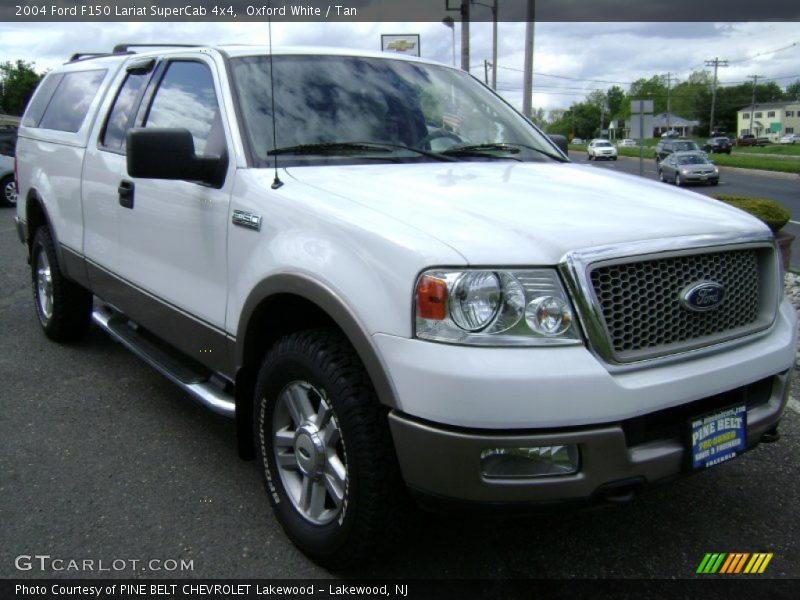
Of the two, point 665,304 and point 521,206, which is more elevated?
point 521,206

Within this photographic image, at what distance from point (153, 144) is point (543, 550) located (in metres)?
2.18

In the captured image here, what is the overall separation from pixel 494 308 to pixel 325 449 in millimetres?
848

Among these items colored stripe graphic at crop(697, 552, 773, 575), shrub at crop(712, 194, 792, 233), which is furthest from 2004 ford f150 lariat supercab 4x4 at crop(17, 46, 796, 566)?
shrub at crop(712, 194, 792, 233)

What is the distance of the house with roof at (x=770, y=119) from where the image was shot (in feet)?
422

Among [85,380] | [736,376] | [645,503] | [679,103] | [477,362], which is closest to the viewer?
[477,362]

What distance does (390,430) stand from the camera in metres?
2.40

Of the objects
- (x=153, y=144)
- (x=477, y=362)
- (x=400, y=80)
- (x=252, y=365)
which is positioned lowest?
(x=252, y=365)

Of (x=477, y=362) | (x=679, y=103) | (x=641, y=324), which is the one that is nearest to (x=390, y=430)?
(x=477, y=362)

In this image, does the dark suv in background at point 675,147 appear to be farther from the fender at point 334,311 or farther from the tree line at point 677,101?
the tree line at point 677,101

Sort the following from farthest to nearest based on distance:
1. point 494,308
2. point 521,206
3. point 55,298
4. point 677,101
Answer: point 677,101
point 55,298
point 521,206
point 494,308

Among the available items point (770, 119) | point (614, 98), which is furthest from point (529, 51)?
point (614, 98)

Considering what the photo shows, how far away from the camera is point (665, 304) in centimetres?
248

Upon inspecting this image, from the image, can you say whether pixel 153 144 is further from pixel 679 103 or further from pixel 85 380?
pixel 679 103

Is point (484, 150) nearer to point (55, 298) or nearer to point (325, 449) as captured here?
point (325, 449)
